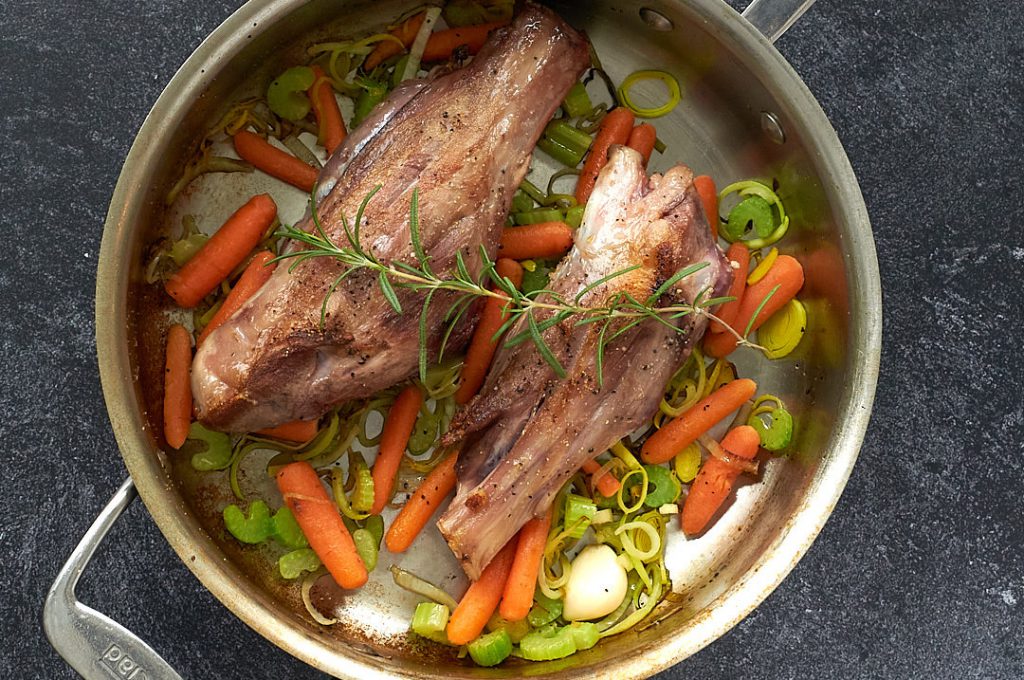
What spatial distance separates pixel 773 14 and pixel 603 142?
23.0 inches

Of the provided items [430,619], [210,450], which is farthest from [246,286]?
[430,619]

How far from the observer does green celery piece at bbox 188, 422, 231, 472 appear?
251cm

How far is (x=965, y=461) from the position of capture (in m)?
2.76

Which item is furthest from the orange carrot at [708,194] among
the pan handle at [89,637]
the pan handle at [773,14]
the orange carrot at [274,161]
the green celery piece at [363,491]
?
the pan handle at [89,637]

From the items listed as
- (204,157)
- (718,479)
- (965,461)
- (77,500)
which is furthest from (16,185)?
(965,461)

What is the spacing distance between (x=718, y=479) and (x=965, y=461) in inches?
32.0

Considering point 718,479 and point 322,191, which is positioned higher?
point 322,191

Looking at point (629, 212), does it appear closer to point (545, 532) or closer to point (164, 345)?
point (545, 532)

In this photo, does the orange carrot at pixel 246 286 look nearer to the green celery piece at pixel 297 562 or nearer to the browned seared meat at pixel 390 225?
the browned seared meat at pixel 390 225

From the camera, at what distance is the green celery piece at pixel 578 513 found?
8.43ft

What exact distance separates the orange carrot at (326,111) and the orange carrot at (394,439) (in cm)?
76

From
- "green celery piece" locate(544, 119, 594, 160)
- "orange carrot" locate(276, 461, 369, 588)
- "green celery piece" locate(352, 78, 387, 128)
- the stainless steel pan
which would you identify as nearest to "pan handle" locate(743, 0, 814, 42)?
the stainless steel pan

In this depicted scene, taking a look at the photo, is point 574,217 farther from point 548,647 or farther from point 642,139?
point 548,647

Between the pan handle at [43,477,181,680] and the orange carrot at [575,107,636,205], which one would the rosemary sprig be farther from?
the pan handle at [43,477,181,680]
